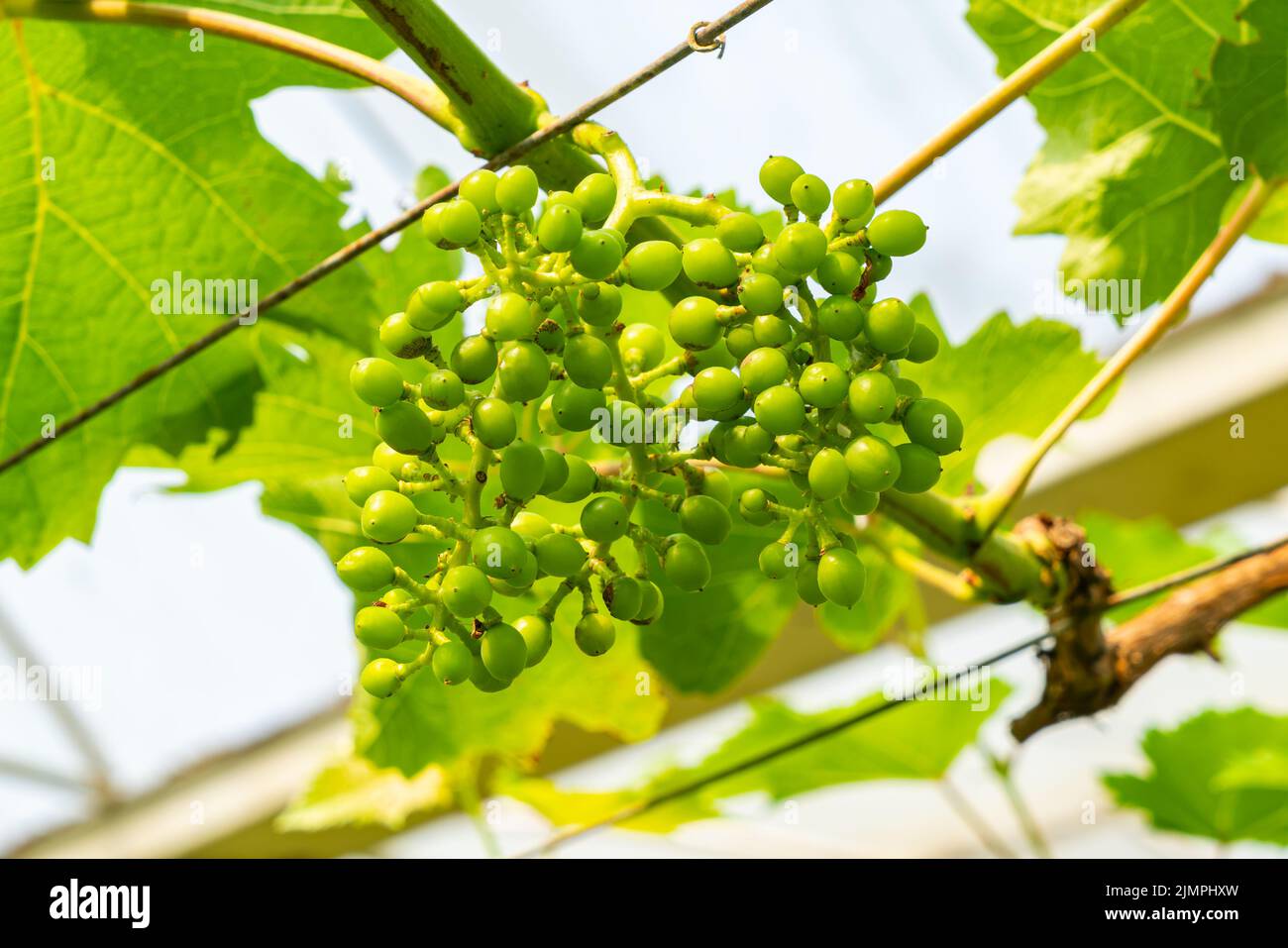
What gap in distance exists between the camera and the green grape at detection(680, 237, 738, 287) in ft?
2.20

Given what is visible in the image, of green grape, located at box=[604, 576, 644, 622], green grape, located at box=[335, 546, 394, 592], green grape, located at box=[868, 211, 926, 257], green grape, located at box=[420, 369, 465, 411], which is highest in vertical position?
green grape, located at box=[868, 211, 926, 257]

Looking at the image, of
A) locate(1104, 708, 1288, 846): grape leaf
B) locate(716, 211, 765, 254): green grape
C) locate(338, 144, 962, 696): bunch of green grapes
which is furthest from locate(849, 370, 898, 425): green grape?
locate(1104, 708, 1288, 846): grape leaf

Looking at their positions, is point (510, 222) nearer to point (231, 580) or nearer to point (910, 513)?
point (910, 513)

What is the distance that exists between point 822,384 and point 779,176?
0.45ft

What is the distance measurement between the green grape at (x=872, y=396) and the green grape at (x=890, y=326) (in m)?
0.02

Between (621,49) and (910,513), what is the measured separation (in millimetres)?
2419

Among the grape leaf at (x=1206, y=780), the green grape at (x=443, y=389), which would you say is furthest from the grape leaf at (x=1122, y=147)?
the grape leaf at (x=1206, y=780)

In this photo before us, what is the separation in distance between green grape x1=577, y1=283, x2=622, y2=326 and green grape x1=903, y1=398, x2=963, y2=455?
0.19 meters

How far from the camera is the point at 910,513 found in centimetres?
108

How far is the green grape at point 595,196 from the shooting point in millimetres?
683

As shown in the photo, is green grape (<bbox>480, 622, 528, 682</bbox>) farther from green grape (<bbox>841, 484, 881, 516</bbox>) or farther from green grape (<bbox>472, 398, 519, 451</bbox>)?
green grape (<bbox>841, 484, 881, 516</bbox>)

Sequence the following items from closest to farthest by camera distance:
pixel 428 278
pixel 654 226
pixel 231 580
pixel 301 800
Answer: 1. pixel 654 226
2. pixel 428 278
3. pixel 301 800
4. pixel 231 580
